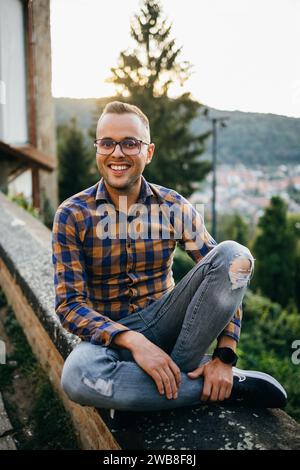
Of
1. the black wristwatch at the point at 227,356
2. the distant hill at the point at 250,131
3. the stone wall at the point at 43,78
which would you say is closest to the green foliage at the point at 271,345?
the black wristwatch at the point at 227,356

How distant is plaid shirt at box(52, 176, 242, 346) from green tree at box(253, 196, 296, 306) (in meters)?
26.8

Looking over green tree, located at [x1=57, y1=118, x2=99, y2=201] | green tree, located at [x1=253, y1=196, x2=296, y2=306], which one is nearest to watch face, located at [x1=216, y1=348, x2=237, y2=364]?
green tree, located at [x1=57, y1=118, x2=99, y2=201]

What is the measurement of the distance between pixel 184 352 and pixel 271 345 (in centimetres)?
889

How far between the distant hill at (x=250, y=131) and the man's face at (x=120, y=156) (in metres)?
20.8

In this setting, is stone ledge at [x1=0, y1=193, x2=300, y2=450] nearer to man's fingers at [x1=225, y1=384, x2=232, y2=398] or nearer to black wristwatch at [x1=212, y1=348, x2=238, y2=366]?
man's fingers at [x1=225, y1=384, x2=232, y2=398]

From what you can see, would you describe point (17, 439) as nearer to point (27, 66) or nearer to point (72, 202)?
point (72, 202)

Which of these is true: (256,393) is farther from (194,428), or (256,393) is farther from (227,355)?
(194,428)

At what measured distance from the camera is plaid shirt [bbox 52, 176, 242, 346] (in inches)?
81.8

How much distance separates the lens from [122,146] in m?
2.28

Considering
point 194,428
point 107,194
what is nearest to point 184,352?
point 194,428

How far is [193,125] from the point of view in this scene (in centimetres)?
2398

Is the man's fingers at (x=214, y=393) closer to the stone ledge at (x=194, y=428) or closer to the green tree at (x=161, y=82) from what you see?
the stone ledge at (x=194, y=428)

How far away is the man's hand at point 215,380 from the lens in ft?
6.28

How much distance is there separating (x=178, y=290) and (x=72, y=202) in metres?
0.69
